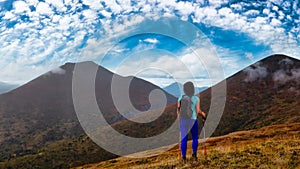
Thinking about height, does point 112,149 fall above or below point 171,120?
below

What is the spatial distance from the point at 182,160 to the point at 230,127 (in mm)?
160482

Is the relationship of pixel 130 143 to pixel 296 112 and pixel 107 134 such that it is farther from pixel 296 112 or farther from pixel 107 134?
pixel 296 112

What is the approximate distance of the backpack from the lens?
15734 millimetres

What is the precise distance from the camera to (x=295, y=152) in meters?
15.2

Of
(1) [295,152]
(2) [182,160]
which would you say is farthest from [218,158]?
(1) [295,152]

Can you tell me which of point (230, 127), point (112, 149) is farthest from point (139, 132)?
point (230, 127)

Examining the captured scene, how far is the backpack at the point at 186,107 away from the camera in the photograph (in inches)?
619

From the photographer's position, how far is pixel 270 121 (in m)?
161

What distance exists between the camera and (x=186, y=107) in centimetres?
1577

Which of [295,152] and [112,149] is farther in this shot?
[112,149]

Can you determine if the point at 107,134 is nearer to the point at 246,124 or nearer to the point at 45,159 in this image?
the point at 45,159

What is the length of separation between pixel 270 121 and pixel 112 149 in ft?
283

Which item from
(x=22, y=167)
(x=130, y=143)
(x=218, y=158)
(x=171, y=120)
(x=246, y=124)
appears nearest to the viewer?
(x=218, y=158)

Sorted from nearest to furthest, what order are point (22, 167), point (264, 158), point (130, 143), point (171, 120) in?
point (264, 158), point (22, 167), point (130, 143), point (171, 120)
